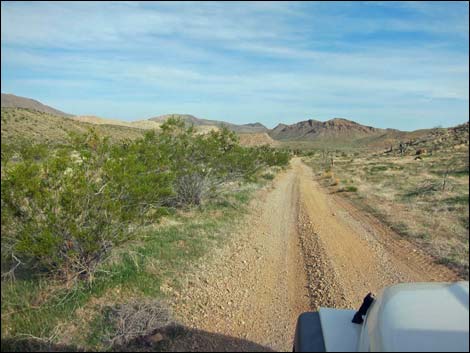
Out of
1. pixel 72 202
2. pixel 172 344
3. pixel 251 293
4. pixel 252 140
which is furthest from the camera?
pixel 252 140

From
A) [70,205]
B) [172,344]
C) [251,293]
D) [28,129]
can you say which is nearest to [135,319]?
[172,344]

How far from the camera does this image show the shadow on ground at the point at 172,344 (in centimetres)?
377

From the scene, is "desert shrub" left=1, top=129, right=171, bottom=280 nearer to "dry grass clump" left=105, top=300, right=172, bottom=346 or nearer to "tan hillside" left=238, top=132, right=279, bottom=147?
"dry grass clump" left=105, top=300, right=172, bottom=346

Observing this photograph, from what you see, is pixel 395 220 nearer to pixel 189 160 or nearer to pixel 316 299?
pixel 316 299

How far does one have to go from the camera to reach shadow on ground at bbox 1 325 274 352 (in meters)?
3.77

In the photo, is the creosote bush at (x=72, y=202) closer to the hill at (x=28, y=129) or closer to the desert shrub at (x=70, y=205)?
the desert shrub at (x=70, y=205)

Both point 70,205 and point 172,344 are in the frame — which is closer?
point 172,344

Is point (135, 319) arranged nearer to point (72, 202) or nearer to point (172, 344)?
point (172, 344)

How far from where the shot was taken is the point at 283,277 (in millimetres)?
7121

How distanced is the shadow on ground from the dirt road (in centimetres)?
3

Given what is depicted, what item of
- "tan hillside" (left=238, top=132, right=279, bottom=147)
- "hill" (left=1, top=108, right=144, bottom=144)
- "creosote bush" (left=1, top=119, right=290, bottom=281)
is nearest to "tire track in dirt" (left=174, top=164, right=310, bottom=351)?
"creosote bush" (left=1, top=119, right=290, bottom=281)

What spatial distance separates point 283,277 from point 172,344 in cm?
314

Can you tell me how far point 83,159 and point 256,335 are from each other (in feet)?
11.3

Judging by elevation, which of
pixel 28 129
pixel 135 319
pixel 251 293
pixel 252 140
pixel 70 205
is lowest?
pixel 251 293
